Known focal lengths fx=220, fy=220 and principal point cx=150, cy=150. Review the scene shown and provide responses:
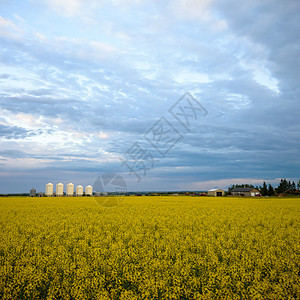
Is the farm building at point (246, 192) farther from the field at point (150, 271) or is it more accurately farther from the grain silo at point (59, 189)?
the field at point (150, 271)

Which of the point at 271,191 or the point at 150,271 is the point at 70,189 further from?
the point at 271,191

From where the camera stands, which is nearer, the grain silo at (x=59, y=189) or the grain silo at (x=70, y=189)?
the grain silo at (x=59, y=189)

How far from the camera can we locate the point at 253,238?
14.2m

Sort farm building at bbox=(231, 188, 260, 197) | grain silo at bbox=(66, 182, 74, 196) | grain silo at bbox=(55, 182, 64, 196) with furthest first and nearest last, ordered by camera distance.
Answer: farm building at bbox=(231, 188, 260, 197)
grain silo at bbox=(66, 182, 74, 196)
grain silo at bbox=(55, 182, 64, 196)

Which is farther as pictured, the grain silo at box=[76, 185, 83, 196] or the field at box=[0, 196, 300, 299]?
the grain silo at box=[76, 185, 83, 196]

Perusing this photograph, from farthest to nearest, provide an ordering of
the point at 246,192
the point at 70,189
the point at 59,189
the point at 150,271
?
the point at 246,192, the point at 70,189, the point at 59,189, the point at 150,271

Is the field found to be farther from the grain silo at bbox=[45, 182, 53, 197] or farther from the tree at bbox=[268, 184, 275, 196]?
the tree at bbox=[268, 184, 275, 196]

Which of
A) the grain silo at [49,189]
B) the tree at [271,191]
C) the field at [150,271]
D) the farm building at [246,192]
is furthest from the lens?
the tree at [271,191]

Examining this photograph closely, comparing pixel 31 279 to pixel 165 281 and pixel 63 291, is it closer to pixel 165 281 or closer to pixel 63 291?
pixel 63 291

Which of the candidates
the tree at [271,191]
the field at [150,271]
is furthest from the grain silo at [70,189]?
the tree at [271,191]

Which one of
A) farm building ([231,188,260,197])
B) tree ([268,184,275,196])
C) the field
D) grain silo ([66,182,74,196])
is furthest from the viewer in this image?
tree ([268,184,275,196])

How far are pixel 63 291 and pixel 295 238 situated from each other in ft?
47.7

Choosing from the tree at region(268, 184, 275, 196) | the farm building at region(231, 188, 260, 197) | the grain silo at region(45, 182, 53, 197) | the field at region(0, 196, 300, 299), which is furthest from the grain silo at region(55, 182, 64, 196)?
the tree at region(268, 184, 275, 196)

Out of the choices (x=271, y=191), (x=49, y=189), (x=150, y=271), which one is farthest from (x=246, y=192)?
(x=150, y=271)
